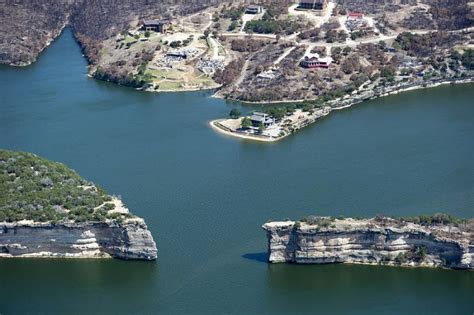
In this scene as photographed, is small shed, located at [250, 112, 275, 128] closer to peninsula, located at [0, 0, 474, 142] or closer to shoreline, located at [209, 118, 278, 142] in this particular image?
peninsula, located at [0, 0, 474, 142]

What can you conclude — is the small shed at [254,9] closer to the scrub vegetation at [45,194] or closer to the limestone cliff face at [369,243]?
the scrub vegetation at [45,194]

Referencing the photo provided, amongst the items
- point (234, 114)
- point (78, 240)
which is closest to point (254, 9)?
point (234, 114)

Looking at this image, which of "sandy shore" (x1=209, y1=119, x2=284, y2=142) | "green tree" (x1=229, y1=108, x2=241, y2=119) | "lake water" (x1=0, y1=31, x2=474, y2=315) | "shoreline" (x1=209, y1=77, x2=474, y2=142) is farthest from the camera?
"green tree" (x1=229, y1=108, x2=241, y2=119)

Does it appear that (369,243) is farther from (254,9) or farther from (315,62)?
(254,9)

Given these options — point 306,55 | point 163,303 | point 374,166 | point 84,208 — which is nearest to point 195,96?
point 306,55

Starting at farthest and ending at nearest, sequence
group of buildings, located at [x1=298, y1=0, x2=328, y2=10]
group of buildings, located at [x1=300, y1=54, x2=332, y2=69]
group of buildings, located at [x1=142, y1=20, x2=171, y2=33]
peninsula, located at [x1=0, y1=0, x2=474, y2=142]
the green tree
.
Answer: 1. group of buildings, located at [x1=298, y1=0, x2=328, y2=10]
2. group of buildings, located at [x1=142, y1=20, x2=171, y2=33]
3. group of buildings, located at [x1=300, y1=54, x2=332, y2=69]
4. peninsula, located at [x1=0, y1=0, x2=474, y2=142]
5. the green tree

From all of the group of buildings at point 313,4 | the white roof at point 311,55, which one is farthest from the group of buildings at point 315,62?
the group of buildings at point 313,4

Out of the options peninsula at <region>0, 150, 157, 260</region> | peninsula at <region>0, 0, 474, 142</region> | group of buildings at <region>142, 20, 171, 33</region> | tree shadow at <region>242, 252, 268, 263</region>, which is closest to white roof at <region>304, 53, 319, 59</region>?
peninsula at <region>0, 0, 474, 142</region>
